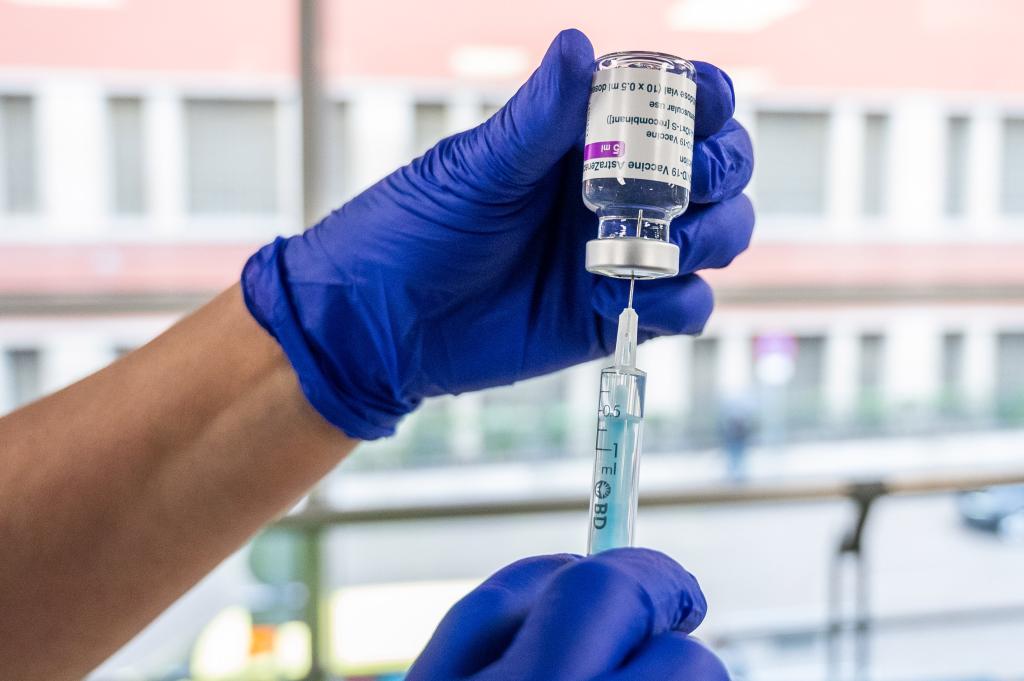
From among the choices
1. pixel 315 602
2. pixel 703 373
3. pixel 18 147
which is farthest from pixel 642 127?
pixel 703 373

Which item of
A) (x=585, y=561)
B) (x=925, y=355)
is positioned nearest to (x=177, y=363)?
(x=585, y=561)

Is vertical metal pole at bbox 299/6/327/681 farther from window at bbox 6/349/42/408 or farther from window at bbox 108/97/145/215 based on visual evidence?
window at bbox 108/97/145/215

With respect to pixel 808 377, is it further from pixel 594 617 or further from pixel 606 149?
pixel 594 617

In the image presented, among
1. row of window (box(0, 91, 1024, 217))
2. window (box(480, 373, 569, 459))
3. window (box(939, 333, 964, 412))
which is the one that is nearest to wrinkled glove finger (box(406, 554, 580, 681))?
row of window (box(0, 91, 1024, 217))

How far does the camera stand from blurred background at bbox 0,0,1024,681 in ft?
6.88

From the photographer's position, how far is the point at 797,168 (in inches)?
157

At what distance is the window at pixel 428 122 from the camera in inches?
120

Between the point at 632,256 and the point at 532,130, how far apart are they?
0.15 meters

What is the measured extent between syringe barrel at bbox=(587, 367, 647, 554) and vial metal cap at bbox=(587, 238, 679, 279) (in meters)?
0.10

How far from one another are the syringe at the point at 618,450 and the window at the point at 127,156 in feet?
9.00

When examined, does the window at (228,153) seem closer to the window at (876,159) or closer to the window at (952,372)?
the window at (876,159)

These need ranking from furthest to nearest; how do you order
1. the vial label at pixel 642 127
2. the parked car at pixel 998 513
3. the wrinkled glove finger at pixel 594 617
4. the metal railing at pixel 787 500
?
the parked car at pixel 998 513 → the metal railing at pixel 787 500 → the vial label at pixel 642 127 → the wrinkled glove finger at pixel 594 617

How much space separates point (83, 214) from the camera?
9.36 ft

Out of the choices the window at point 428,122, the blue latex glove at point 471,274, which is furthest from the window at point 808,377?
the blue latex glove at point 471,274
